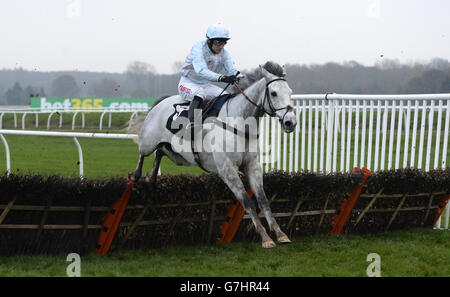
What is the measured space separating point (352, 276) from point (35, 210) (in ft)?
8.07

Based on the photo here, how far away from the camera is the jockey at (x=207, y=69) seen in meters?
4.61

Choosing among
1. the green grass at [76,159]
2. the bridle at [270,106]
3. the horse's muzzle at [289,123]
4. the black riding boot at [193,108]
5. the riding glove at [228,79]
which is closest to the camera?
the horse's muzzle at [289,123]

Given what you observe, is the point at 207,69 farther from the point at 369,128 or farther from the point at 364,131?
the point at 364,131

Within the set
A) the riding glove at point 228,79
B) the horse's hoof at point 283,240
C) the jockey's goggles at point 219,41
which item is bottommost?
the horse's hoof at point 283,240

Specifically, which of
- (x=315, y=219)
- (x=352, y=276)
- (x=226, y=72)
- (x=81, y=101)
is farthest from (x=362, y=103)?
(x=81, y=101)

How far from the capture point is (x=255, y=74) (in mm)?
4633

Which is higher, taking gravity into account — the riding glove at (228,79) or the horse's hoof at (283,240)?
the riding glove at (228,79)

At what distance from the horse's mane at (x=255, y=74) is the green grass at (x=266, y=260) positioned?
142 cm

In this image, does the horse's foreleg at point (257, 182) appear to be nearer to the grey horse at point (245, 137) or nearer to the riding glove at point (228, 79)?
the grey horse at point (245, 137)

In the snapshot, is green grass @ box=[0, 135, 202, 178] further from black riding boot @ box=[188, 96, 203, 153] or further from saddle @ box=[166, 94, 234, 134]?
black riding boot @ box=[188, 96, 203, 153]

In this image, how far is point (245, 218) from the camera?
16.4 feet

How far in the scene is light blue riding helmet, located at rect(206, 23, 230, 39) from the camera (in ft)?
15.1

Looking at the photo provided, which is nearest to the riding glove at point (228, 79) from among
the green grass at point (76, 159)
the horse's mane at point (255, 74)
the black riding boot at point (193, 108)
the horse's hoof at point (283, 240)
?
the horse's mane at point (255, 74)
